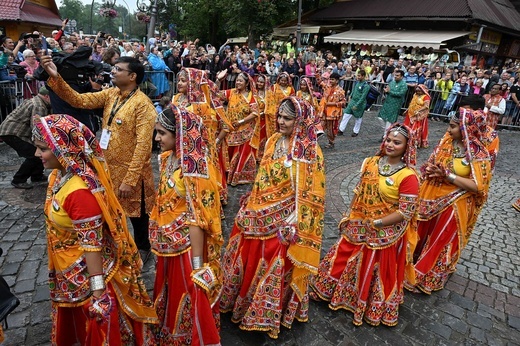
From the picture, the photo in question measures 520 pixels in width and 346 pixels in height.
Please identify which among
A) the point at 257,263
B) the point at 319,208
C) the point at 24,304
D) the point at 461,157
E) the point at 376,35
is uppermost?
the point at 376,35

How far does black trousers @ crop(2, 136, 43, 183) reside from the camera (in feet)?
19.4

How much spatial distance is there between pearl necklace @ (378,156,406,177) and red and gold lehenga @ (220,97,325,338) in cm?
74

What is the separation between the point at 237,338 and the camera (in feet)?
10.9

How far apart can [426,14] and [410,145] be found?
23236 millimetres

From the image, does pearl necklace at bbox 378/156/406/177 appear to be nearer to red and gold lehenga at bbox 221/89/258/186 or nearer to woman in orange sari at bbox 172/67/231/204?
woman in orange sari at bbox 172/67/231/204

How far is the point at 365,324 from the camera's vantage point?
12.2ft

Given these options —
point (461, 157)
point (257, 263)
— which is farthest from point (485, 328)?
point (257, 263)

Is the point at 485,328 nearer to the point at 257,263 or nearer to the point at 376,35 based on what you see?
the point at 257,263

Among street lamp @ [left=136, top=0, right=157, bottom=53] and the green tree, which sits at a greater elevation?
the green tree

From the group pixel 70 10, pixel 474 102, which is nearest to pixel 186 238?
pixel 474 102

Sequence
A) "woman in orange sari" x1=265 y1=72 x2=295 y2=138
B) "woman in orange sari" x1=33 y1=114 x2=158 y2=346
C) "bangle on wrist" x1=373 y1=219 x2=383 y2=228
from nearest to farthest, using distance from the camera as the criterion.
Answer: "woman in orange sari" x1=33 y1=114 x2=158 y2=346, "bangle on wrist" x1=373 y1=219 x2=383 y2=228, "woman in orange sari" x1=265 y1=72 x2=295 y2=138

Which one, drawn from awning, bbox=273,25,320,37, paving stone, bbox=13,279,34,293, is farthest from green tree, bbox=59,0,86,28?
paving stone, bbox=13,279,34,293

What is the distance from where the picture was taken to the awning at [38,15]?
2305 cm

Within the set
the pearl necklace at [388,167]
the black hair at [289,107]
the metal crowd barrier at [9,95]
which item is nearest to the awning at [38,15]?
the metal crowd barrier at [9,95]
